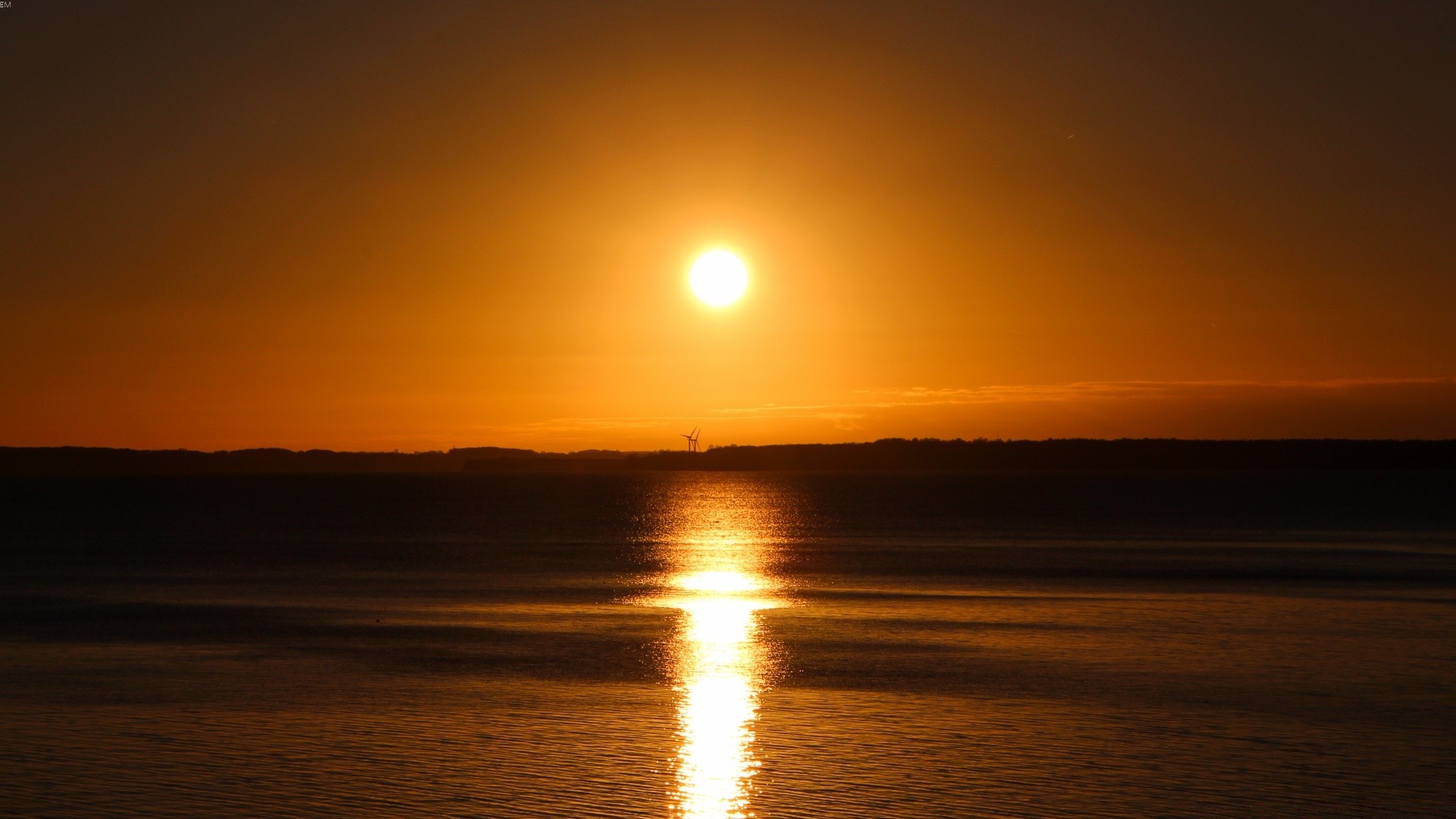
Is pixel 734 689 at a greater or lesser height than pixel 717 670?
lesser

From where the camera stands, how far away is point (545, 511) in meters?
144

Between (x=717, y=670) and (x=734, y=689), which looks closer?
(x=734, y=689)

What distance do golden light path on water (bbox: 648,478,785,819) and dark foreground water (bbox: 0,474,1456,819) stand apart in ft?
0.43

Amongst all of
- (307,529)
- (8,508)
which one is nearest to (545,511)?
(307,529)

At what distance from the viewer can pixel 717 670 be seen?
30.2m

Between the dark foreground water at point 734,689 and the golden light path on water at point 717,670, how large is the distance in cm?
13

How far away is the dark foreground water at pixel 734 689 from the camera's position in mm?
18781

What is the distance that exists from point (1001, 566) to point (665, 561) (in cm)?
1820

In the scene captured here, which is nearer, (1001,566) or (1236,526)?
(1001,566)

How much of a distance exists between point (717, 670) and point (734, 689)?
9.38 feet

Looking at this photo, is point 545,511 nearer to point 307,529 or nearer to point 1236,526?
point 307,529

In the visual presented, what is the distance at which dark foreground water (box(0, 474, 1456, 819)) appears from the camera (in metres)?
18.8

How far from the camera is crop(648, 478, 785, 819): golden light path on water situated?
18.9 m

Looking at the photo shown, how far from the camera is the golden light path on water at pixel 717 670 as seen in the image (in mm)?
18859
